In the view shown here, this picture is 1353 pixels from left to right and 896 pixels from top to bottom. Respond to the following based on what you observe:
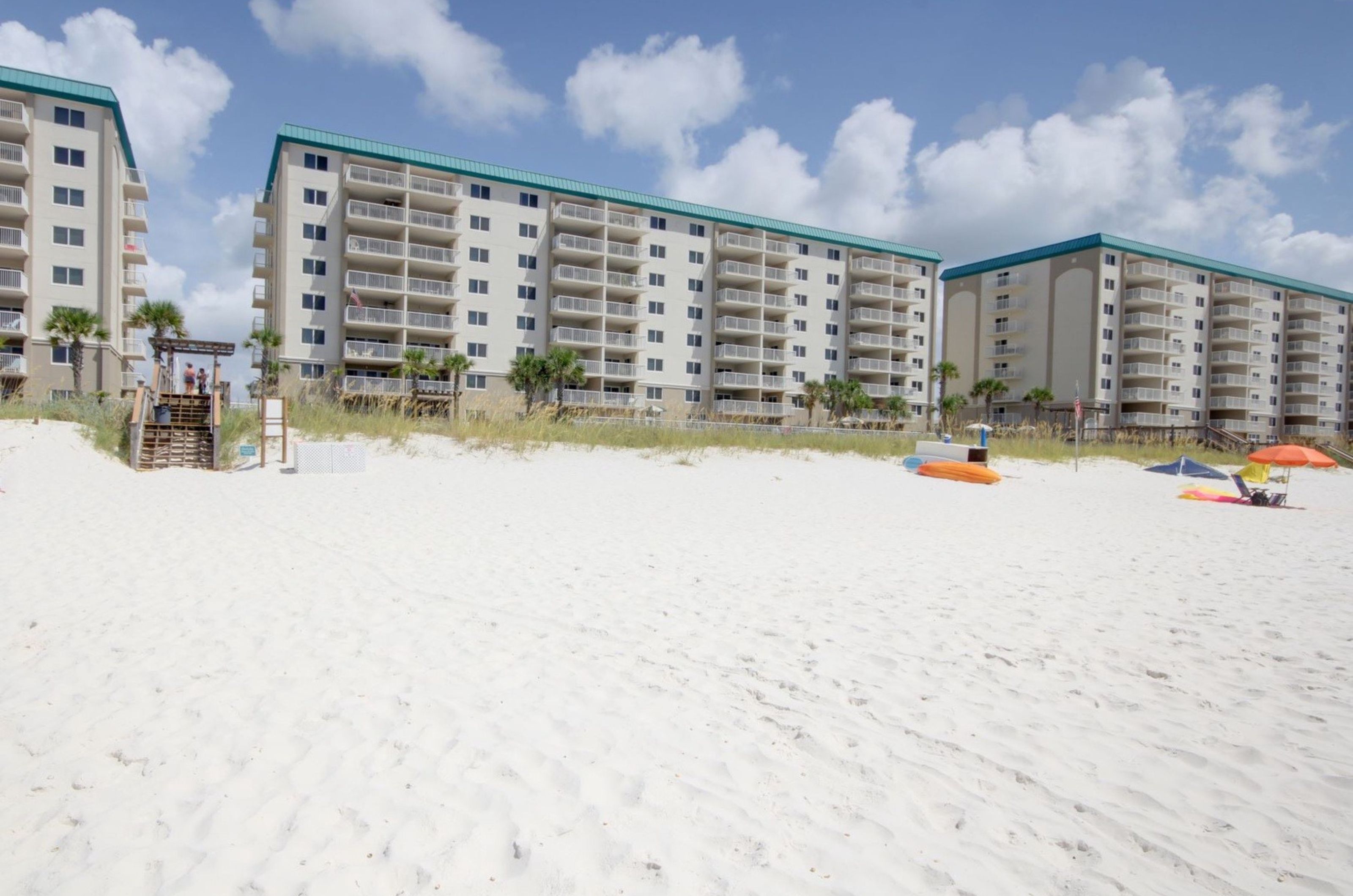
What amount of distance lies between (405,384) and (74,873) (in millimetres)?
43444

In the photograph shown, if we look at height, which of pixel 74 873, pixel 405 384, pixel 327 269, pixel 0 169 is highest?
pixel 0 169

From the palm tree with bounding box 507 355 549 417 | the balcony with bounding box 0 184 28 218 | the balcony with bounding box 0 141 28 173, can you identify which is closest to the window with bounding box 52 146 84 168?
the balcony with bounding box 0 141 28 173

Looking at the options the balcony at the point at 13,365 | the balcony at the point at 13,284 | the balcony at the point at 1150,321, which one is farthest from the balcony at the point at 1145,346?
the balcony at the point at 13,284

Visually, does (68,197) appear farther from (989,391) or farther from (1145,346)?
(1145,346)

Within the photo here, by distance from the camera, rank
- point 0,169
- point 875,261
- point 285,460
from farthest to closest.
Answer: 1. point 875,261
2. point 0,169
3. point 285,460

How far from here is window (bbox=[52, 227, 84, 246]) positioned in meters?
37.7

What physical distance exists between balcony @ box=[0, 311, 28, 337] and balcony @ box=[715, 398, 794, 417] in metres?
40.0

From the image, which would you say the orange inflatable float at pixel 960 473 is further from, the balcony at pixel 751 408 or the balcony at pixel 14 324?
the balcony at pixel 14 324

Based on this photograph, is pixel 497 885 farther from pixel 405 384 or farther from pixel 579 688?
pixel 405 384

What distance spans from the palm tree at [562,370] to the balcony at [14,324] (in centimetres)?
2650

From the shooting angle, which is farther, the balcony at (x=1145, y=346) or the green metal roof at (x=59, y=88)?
the balcony at (x=1145, y=346)

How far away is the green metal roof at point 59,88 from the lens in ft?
120

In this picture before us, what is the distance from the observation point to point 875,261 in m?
60.1

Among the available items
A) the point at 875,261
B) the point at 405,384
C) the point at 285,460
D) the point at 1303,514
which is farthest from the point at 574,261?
the point at 1303,514
